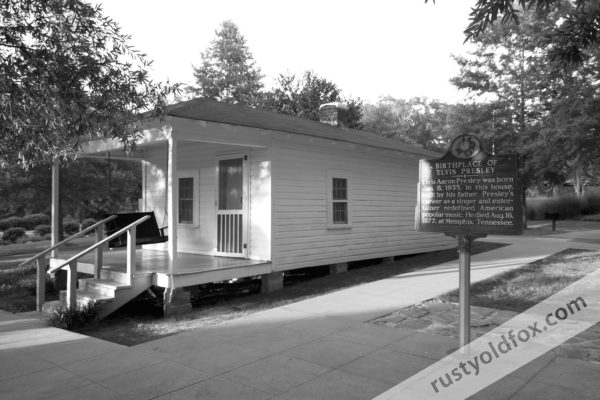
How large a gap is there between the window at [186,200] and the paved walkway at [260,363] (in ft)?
13.7

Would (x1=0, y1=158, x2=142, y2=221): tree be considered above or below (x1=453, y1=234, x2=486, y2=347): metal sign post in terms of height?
above

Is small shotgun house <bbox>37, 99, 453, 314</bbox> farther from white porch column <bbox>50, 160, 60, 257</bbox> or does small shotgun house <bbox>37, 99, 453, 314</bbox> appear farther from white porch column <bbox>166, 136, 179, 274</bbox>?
white porch column <bbox>50, 160, 60, 257</bbox>

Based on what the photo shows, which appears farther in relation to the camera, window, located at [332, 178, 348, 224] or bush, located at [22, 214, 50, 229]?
bush, located at [22, 214, 50, 229]

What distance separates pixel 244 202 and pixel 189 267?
75.7 inches

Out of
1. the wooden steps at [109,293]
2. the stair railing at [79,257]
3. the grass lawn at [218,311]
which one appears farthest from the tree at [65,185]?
the grass lawn at [218,311]

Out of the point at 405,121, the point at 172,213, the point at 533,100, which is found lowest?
the point at 172,213

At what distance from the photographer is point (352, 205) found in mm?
11445

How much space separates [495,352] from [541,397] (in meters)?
1.20

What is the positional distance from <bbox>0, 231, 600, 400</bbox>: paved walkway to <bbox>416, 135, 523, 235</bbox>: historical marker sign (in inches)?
54.6

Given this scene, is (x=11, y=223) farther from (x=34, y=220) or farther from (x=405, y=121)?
(x=405, y=121)

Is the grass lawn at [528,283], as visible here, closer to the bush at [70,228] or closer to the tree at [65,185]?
the tree at [65,185]

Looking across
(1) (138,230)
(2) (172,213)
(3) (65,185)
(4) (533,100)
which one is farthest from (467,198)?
(4) (533,100)

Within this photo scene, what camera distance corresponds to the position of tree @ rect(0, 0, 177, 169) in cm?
540

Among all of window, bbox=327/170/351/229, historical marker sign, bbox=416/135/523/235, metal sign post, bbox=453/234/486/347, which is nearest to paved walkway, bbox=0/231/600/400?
metal sign post, bbox=453/234/486/347
